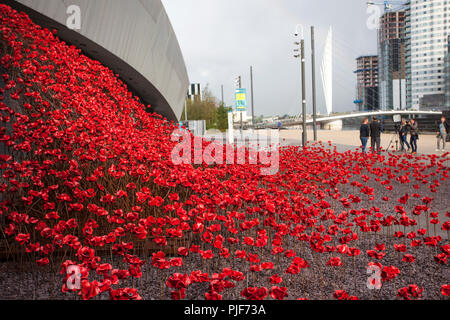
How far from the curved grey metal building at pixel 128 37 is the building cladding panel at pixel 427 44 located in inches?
5236

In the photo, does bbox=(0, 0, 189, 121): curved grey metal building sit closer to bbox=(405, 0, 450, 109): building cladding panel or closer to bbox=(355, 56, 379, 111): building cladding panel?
bbox=(405, 0, 450, 109): building cladding panel

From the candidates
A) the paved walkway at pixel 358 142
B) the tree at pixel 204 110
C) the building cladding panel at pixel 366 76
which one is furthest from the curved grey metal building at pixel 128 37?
the building cladding panel at pixel 366 76

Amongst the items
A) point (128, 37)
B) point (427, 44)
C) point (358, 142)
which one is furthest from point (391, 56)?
point (128, 37)

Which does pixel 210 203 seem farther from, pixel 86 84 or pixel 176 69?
pixel 176 69

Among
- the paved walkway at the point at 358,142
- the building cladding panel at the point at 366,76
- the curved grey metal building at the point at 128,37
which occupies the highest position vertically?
the building cladding panel at the point at 366,76

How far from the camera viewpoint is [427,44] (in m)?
131

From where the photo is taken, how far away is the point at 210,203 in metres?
4.37

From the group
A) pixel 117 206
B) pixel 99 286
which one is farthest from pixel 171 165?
pixel 99 286

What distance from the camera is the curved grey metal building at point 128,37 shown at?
8.56 m

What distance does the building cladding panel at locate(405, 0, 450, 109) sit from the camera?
128125mm

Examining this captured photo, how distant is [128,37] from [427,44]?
5779 inches

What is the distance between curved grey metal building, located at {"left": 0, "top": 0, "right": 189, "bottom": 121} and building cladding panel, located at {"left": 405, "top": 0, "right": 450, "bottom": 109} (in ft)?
436

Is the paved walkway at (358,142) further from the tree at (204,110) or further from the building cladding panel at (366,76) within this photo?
the building cladding panel at (366,76)

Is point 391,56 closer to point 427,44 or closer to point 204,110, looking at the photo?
point 427,44
